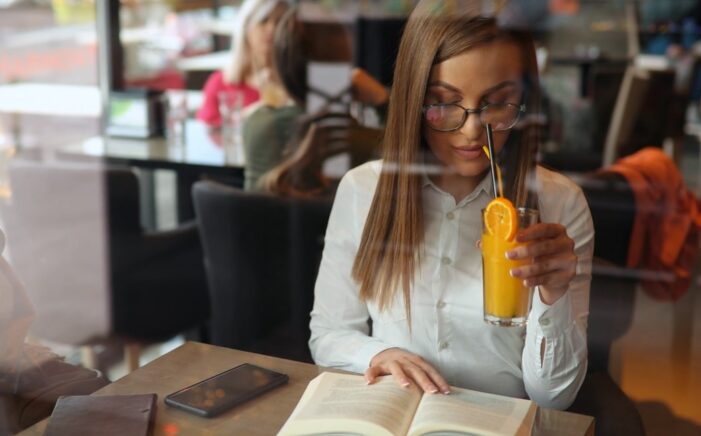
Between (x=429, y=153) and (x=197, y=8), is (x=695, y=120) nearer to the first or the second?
(x=429, y=153)

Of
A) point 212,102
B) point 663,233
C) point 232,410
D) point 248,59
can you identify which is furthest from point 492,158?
point 212,102

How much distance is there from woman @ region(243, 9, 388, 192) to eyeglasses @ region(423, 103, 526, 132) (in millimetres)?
267

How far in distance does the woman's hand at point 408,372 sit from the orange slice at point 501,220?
256mm

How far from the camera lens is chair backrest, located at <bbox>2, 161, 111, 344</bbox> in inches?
98.3

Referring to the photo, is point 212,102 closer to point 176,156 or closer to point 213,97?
point 213,97

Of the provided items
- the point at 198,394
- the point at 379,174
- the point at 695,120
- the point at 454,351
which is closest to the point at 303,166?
the point at 379,174

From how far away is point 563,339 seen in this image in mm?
1604

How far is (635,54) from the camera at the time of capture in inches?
131

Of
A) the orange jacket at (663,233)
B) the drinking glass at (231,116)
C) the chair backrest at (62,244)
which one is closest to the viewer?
the orange jacket at (663,233)

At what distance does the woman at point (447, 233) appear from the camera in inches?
63.0

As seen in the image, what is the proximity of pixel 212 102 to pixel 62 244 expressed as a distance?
119 cm

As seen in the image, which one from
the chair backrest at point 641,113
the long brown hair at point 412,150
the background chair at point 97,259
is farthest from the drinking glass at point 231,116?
the long brown hair at point 412,150

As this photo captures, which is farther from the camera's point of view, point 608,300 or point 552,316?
point 608,300

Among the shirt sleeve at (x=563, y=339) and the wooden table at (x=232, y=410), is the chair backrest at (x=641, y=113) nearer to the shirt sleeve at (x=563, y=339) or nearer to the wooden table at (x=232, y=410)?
the shirt sleeve at (x=563, y=339)
